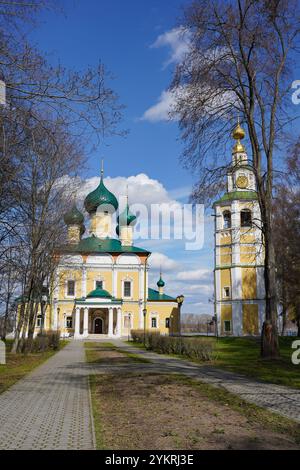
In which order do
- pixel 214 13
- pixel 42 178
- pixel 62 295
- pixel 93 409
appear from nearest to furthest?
1. pixel 93 409
2. pixel 214 13
3. pixel 42 178
4. pixel 62 295

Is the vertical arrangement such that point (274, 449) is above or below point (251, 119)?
below

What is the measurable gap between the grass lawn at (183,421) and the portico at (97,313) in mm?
37842

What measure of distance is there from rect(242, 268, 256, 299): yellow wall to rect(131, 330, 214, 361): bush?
680 inches

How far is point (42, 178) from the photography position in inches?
766

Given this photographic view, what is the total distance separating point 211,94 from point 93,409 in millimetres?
12235

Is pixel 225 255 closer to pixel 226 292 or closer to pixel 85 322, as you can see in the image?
pixel 226 292

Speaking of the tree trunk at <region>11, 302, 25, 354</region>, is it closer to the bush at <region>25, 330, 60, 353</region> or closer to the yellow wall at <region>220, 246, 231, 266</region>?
the bush at <region>25, 330, 60, 353</region>

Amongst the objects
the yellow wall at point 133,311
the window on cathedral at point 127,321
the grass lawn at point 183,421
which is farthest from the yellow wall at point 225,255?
the grass lawn at point 183,421

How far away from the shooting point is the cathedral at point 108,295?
160ft

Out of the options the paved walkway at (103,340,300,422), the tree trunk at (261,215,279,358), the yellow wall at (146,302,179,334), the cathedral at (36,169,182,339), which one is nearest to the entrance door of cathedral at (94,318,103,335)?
the cathedral at (36,169,182,339)

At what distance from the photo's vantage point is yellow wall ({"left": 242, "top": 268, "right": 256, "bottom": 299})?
42938 millimetres

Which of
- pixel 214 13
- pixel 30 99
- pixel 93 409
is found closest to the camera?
pixel 30 99
